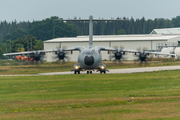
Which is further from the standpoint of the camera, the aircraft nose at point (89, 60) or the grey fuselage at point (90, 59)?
the grey fuselage at point (90, 59)

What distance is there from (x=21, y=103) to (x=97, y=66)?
27.2 meters

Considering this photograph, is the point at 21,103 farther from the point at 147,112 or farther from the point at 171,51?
the point at 171,51

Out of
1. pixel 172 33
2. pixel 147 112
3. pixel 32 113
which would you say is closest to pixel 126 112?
pixel 147 112

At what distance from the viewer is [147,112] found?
14.5 meters

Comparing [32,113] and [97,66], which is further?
[97,66]

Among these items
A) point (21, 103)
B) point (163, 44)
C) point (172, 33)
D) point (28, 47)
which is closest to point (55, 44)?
point (28, 47)

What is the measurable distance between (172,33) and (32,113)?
119353 mm

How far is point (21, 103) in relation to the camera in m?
18.2

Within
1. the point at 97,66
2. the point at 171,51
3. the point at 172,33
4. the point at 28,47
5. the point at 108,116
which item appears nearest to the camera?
the point at 108,116

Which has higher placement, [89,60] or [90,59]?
[90,59]

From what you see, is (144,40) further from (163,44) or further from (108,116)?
(108,116)

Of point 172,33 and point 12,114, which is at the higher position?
point 172,33

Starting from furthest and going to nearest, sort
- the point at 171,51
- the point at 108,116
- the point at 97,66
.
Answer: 1. the point at 171,51
2. the point at 97,66
3. the point at 108,116

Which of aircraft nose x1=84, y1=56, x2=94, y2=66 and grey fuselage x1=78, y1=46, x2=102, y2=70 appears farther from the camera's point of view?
grey fuselage x1=78, y1=46, x2=102, y2=70
